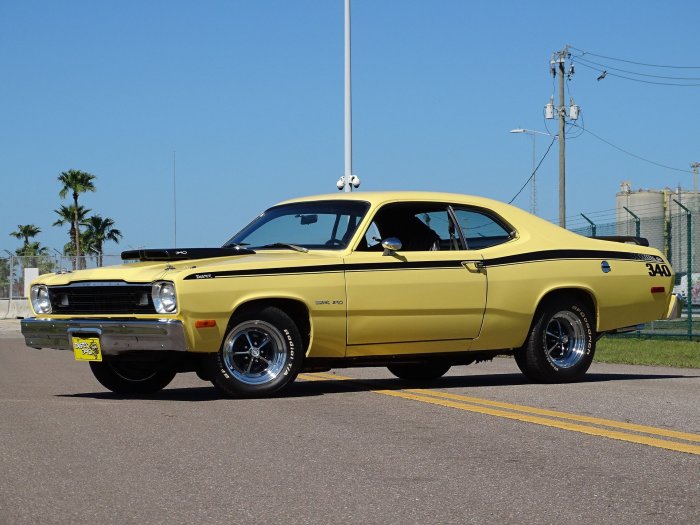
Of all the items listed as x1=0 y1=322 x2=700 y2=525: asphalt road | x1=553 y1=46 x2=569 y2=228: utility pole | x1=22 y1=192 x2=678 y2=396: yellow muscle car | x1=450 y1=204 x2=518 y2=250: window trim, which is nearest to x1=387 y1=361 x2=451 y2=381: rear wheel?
x1=22 y1=192 x2=678 y2=396: yellow muscle car

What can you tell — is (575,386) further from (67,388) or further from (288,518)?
(288,518)

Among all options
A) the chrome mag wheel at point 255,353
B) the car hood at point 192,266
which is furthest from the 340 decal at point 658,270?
the chrome mag wheel at point 255,353

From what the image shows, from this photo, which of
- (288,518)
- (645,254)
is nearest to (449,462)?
(288,518)

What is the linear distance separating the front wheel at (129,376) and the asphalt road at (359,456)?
19 centimetres

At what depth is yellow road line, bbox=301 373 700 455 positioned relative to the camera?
714 centimetres

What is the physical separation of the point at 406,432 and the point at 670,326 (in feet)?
57.0

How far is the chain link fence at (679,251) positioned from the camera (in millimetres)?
22562

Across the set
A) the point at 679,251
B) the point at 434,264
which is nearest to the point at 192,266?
the point at 434,264

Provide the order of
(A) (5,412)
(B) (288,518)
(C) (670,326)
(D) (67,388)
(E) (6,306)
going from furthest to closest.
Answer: (E) (6,306), (C) (670,326), (D) (67,388), (A) (5,412), (B) (288,518)

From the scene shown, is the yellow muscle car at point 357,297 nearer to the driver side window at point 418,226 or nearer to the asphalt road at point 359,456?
the driver side window at point 418,226

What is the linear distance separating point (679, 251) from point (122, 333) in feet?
55.2

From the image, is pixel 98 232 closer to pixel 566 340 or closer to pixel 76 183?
pixel 76 183

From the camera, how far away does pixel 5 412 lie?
30.2 feet

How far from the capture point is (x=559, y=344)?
451 inches
